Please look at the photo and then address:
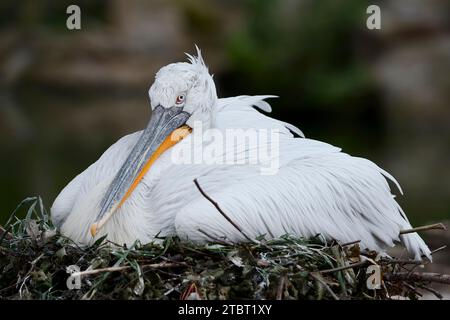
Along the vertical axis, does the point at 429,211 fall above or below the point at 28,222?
below

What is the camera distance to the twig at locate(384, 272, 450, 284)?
4.41 meters

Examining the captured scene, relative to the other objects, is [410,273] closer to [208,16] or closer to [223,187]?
[223,187]

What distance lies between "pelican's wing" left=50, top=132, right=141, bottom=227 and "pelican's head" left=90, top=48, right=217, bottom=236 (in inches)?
9.4

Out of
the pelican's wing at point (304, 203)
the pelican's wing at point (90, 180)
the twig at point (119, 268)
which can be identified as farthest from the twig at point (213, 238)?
the pelican's wing at point (90, 180)

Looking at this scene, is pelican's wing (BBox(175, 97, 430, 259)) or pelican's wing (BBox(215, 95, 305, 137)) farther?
pelican's wing (BBox(215, 95, 305, 137))

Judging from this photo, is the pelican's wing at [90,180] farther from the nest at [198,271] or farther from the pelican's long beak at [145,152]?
the nest at [198,271]

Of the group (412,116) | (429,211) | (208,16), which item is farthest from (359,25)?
(429,211)

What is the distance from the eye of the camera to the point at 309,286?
14.4 feet

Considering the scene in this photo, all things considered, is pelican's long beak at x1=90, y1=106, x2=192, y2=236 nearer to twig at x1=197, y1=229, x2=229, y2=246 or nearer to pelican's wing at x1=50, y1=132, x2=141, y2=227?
pelican's wing at x1=50, y1=132, x2=141, y2=227

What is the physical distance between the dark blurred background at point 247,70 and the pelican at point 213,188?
10.2 metres

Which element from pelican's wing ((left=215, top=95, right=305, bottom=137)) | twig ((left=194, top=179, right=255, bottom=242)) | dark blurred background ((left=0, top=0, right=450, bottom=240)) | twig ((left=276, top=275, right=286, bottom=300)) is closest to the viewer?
twig ((left=276, top=275, right=286, bottom=300))

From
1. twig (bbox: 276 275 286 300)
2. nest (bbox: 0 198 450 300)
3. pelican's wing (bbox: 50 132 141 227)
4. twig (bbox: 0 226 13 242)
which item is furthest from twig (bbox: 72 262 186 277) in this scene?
pelican's wing (bbox: 50 132 141 227)

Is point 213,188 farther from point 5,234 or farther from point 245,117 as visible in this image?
point 5,234
